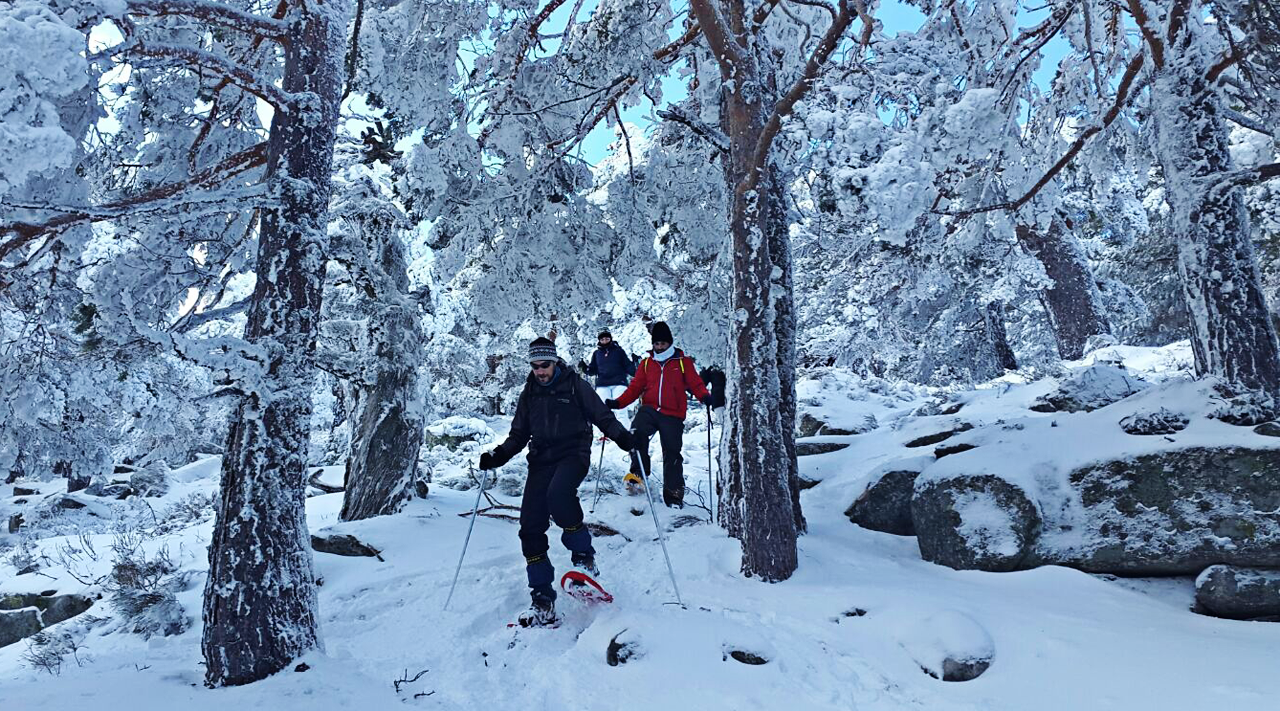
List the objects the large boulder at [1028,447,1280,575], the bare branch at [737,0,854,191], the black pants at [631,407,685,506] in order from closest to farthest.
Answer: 1. the large boulder at [1028,447,1280,575]
2. the bare branch at [737,0,854,191]
3. the black pants at [631,407,685,506]

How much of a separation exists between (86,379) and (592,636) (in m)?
6.98

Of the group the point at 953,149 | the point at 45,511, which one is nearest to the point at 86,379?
the point at 953,149

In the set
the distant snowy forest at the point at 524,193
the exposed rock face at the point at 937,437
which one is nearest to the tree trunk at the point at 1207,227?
the distant snowy forest at the point at 524,193

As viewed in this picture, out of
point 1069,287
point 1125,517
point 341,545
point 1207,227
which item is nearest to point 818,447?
point 1125,517

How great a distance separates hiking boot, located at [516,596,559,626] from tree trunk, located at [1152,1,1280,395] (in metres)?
6.44

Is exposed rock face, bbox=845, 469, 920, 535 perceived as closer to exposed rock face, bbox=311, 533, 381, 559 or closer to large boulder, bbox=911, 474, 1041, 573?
large boulder, bbox=911, 474, 1041, 573

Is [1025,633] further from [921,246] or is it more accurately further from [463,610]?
[921,246]

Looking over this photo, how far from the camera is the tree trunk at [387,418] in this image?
8.91m

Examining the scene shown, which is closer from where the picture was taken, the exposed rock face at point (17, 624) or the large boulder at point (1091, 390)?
the exposed rock face at point (17, 624)

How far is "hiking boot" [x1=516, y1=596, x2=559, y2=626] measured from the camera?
5.19 m

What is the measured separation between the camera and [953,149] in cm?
553

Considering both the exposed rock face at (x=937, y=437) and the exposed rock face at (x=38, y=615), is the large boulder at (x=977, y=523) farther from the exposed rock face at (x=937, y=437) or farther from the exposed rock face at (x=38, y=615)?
the exposed rock face at (x=38, y=615)

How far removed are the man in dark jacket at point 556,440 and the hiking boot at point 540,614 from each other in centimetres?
31

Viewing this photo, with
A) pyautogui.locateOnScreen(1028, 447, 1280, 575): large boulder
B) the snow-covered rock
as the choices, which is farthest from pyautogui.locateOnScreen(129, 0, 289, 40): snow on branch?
pyautogui.locateOnScreen(1028, 447, 1280, 575): large boulder
